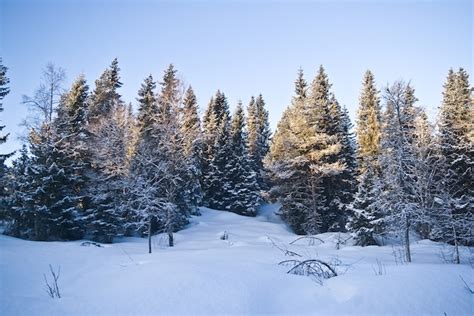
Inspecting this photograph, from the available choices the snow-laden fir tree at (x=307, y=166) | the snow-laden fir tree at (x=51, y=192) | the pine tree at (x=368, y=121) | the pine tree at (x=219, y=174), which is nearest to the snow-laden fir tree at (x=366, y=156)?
the pine tree at (x=368, y=121)

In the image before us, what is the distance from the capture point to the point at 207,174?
34375mm

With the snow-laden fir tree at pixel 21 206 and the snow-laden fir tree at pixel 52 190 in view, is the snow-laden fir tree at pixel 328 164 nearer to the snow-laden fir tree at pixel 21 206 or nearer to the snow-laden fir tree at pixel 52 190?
the snow-laden fir tree at pixel 52 190

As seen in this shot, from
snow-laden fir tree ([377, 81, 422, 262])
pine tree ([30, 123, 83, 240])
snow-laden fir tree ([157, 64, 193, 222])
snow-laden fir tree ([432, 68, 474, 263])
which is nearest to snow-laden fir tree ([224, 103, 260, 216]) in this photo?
snow-laden fir tree ([157, 64, 193, 222])

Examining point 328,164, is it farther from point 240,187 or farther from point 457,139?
point 240,187

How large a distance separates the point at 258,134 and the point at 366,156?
748 inches

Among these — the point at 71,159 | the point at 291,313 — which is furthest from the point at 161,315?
the point at 71,159

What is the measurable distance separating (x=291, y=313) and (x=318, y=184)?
863 inches

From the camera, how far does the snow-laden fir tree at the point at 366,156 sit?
18734mm

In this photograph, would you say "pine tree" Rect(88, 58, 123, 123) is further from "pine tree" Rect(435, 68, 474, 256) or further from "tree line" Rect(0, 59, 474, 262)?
"pine tree" Rect(435, 68, 474, 256)

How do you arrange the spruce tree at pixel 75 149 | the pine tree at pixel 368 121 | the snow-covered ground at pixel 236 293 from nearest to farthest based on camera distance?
1. the snow-covered ground at pixel 236 293
2. the spruce tree at pixel 75 149
3. the pine tree at pixel 368 121

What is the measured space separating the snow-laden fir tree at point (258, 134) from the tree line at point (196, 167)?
34.7 feet

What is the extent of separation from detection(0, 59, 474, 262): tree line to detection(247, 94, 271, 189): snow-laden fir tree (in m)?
10.6

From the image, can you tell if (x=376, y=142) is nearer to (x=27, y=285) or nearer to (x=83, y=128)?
(x=83, y=128)

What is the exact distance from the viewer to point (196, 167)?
20469 millimetres
